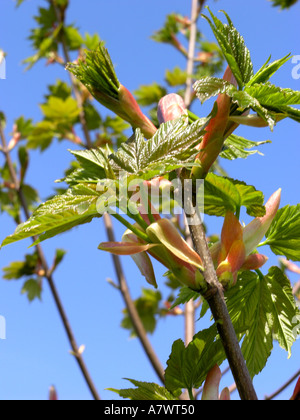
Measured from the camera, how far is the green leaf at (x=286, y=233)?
1.76 feet

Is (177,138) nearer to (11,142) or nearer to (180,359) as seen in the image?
(180,359)

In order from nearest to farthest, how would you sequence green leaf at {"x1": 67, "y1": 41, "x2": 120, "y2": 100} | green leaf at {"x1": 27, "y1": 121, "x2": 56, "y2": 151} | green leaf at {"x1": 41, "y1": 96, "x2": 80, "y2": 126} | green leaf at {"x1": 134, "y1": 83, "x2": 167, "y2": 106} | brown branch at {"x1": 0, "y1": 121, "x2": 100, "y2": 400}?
green leaf at {"x1": 67, "y1": 41, "x2": 120, "y2": 100} < brown branch at {"x1": 0, "y1": 121, "x2": 100, "y2": 400} < green leaf at {"x1": 41, "y1": 96, "x2": 80, "y2": 126} < green leaf at {"x1": 27, "y1": 121, "x2": 56, "y2": 151} < green leaf at {"x1": 134, "y1": 83, "x2": 167, "y2": 106}

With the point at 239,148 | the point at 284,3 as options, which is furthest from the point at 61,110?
the point at 239,148

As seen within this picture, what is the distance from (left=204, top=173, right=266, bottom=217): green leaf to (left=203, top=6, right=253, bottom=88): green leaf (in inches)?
4.0

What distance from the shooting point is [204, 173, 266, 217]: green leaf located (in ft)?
1.59

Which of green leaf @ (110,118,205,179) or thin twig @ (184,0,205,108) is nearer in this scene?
A: green leaf @ (110,118,205,179)

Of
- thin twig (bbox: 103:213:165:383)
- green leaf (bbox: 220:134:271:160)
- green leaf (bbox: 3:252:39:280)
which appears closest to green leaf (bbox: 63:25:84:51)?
thin twig (bbox: 103:213:165:383)

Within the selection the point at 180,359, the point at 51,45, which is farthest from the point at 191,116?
the point at 51,45

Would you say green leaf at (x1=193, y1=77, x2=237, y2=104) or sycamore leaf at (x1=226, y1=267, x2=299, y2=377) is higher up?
green leaf at (x1=193, y1=77, x2=237, y2=104)

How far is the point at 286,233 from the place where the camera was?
0.55 meters

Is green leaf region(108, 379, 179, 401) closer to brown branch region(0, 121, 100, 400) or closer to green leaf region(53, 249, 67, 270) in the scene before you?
brown branch region(0, 121, 100, 400)

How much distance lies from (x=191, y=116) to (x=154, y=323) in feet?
7.01
